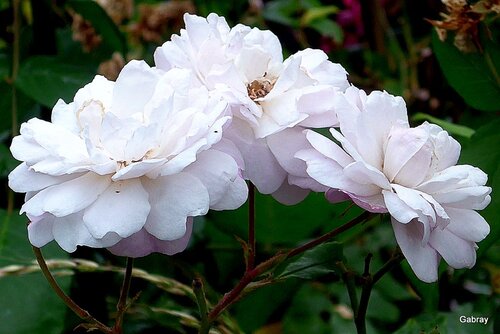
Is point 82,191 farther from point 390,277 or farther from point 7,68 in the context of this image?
point 390,277

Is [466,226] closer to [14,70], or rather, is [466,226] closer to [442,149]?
[442,149]

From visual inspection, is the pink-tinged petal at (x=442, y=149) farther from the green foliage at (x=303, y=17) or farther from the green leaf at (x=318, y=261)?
the green foliage at (x=303, y=17)

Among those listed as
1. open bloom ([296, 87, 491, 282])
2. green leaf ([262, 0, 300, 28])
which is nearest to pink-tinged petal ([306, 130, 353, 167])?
open bloom ([296, 87, 491, 282])

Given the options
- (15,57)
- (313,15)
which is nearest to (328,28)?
(313,15)

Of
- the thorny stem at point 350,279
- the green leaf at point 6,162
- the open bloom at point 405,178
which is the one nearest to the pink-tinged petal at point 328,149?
the open bloom at point 405,178

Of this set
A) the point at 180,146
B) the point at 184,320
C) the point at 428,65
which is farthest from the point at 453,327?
the point at 428,65

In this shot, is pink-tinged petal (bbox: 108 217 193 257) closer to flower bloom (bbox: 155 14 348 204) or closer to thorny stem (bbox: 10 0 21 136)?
flower bloom (bbox: 155 14 348 204)
